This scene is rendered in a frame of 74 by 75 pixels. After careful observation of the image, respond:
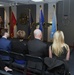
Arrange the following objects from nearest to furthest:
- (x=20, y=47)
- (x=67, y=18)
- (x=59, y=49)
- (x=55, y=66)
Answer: (x=55, y=66)
(x=59, y=49)
(x=20, y=47)
(x=67, y=18)

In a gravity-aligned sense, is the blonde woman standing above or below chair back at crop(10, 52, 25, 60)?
above

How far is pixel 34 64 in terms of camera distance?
152 inches

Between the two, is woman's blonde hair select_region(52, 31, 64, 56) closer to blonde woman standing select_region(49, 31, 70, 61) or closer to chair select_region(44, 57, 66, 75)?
blonde woman standing select_region(49, 31, 70, 61)

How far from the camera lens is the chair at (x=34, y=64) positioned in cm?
360

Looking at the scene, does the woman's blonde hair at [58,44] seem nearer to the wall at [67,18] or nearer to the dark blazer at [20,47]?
the dark blazer at [20,47]

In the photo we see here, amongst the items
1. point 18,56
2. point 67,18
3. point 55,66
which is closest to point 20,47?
point 18,56

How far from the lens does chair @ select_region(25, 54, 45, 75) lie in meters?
3.60

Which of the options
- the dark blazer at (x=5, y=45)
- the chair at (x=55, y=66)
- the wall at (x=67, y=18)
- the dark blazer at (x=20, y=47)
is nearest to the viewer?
the chair at (x=55, y=66)

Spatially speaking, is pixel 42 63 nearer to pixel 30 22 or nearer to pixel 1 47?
pixel 1 47

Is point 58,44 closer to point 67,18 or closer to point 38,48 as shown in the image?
point 38,48

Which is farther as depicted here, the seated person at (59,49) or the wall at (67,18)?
the wall at (67,18)

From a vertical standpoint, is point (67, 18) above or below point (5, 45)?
above

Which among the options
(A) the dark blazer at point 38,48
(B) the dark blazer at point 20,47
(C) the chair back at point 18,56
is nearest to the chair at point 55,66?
(A) the dark blazer at point 38,48

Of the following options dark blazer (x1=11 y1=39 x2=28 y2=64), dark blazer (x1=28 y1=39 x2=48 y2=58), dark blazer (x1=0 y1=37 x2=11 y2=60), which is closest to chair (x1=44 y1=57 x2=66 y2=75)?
dark blazer (x1=28 y1=39 x2=48 y2=58)
